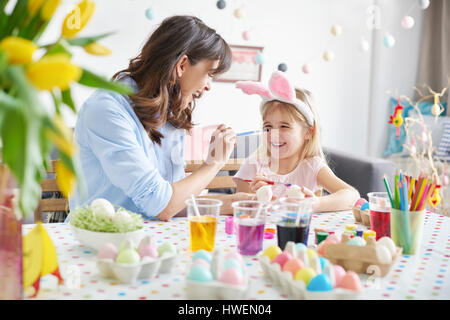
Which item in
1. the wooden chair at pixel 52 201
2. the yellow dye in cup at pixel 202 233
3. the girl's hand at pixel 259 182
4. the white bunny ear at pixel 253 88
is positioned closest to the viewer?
the yellow dye in cup at pixel 202 233

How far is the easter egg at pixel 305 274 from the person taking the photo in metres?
0.81

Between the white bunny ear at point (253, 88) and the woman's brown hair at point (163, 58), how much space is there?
0.40 ft

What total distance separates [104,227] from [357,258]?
52cm

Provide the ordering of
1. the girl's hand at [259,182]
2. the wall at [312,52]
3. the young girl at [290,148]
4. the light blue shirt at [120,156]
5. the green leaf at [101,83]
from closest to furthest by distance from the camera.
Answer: the green leaf at [101,83] → the light blue shirt at [120,156] → the girl's hand at [259,182] → the young girl at [290,148] → the wall at [312,52]

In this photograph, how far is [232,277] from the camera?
2.63 ft

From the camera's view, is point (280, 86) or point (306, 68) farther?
point (306, 68)

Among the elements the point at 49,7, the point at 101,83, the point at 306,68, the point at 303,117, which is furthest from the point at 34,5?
the point at 306,68

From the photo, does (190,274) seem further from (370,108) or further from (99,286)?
(370,108)

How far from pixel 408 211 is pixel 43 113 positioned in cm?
84

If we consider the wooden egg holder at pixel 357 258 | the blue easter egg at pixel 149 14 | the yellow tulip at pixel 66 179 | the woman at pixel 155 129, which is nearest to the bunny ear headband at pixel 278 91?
the woman at pixel 155 129

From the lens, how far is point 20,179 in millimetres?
555

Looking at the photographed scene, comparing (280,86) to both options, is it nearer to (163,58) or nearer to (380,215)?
(163,58)

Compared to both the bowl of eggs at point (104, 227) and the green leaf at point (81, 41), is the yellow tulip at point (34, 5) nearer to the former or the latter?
Answer: the green leaf at point (81, 41)
